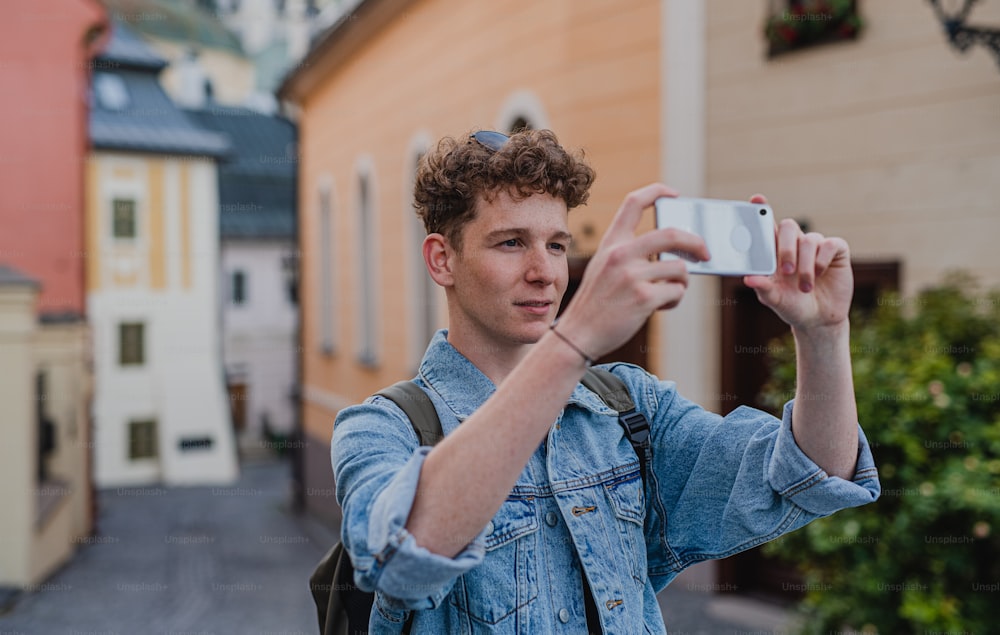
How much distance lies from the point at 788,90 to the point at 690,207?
6.09 m

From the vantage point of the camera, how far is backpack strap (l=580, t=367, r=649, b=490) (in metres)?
1.64

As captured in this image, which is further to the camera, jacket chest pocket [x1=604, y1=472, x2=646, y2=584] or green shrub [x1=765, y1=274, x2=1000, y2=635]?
green shrub [x1=765, y1=274, x2=1000, y2=635]

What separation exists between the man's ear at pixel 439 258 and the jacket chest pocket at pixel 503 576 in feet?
1.24

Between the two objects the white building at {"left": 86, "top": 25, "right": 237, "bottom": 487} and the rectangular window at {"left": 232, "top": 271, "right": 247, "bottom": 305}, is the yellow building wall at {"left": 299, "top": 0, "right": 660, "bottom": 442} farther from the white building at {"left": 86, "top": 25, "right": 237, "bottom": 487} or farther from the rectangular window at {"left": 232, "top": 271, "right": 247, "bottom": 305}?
the rectangular window at {"left": 232, "top": 271, "right": 247, "bottom": 305}

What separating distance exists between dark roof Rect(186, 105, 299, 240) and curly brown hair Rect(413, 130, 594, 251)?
31.6 metres

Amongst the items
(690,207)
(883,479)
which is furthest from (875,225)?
(690,207)

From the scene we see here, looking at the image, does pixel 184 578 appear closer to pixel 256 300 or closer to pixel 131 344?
pixel 131 344

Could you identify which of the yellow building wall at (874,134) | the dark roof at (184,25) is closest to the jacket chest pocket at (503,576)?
the yellow building wall at (874,134)

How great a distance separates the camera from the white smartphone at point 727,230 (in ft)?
4.01

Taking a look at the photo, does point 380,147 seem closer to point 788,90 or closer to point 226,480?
point 788,90

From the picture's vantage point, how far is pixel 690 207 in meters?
1.24

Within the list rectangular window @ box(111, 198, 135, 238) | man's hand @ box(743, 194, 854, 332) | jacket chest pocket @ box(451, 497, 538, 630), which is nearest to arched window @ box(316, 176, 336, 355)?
rectangular window @ box(111, 198, 135, 238)

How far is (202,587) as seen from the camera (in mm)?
11766

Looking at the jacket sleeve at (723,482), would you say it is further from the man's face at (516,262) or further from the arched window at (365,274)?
the arched window at (365,274)
